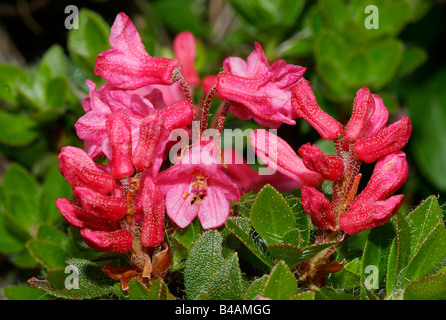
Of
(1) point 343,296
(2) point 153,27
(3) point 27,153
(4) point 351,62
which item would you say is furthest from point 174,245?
(2) point 153,27

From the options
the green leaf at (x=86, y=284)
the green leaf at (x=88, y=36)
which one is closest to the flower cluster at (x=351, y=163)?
the green leaf at (x=86, y=284)

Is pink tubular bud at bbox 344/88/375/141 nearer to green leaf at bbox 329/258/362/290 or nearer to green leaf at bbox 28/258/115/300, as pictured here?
green leaf at bbox 329/258/362/290

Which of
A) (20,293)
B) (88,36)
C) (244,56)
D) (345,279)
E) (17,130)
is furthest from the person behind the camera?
(244,56)

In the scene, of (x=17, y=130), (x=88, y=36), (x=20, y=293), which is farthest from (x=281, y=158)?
(x=17, y=130)

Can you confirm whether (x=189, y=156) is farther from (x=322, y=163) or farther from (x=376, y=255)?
(x=376, y=255)

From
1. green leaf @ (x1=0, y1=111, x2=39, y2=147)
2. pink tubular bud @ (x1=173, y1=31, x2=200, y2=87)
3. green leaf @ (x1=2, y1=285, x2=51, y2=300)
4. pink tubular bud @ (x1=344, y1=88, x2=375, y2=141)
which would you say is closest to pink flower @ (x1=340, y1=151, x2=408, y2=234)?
pink tubular bud @ (x1=344, y1=88, x2=375, y2=141)

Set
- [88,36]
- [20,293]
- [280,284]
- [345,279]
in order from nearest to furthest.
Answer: [280,284], [345,279], [20,293], [88,36]
